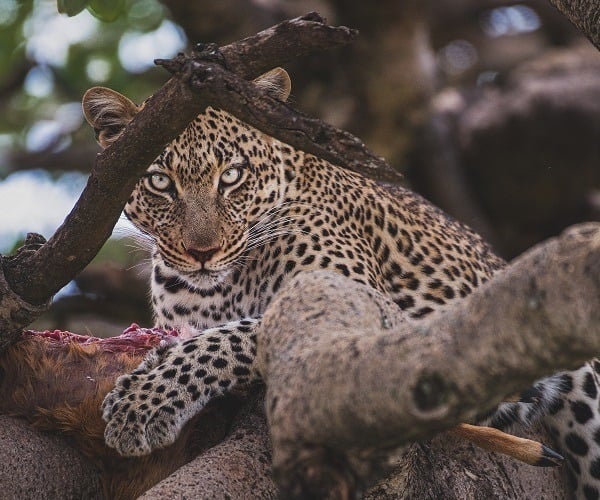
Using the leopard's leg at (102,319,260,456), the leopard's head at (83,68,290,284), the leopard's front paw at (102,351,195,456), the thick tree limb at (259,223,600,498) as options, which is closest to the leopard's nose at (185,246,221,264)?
the leopard's head at (83,68,290,284)

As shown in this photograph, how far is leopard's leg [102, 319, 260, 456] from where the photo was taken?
4633 mm

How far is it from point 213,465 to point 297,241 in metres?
2.09

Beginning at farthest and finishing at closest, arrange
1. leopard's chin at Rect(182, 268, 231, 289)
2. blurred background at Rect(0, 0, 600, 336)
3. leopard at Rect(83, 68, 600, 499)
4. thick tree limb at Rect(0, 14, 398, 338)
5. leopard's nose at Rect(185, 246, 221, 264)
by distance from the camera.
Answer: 1. blurred background at Rect(0, 0, 600, 336)
2. leopard's chin at Rect(182, 268, 231, 289)
3. leopard's nose at Rect(185, 246, 221, 264)
4. leopard at Rect(83, 68, 600, 499)
5. thick tree limb at Rect(0, 14, 398, 338)

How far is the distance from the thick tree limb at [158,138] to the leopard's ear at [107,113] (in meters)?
1.72

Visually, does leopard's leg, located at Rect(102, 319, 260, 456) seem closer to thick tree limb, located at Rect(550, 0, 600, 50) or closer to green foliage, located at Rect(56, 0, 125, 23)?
green foliage, located at Rect(56, 0, 125, 23)

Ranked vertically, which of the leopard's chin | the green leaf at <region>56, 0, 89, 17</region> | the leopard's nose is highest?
the green leaf at <region>56, 0, 89, 17</region>

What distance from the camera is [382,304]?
3.50 metres

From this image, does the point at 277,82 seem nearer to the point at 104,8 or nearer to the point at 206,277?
the point at 206,277

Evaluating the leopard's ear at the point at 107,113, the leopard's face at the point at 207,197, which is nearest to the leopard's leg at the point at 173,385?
the leopard's face at the point at 207,197

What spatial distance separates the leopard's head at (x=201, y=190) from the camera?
233 inches

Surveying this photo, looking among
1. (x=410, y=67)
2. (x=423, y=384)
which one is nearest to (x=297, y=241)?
(x=423, y=384)

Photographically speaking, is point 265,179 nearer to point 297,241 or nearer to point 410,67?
point 297,241

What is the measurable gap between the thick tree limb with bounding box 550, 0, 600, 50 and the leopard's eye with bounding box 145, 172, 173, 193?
2.54m

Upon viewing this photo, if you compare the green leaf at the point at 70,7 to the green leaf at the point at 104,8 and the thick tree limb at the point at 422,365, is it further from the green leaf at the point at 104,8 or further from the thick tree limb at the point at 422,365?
the thick tree limb at the point at 422,365
